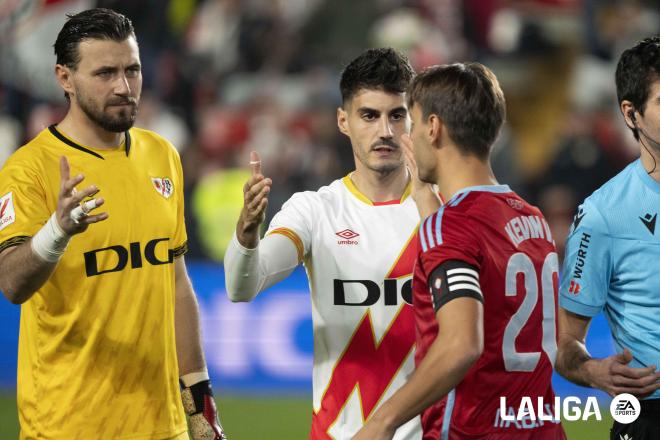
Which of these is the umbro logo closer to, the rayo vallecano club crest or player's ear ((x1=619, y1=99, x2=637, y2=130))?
player's ear ((x1=619, y1=99, x2=637, y2=130))

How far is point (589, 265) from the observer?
4.15m

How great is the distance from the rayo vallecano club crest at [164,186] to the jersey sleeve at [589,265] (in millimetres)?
1713

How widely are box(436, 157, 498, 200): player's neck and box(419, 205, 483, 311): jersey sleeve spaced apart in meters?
0.13

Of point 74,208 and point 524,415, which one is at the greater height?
point 74,208

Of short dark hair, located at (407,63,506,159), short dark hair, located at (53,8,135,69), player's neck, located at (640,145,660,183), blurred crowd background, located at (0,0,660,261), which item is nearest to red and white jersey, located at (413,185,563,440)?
short dark hair, located at (407,63,506,159)

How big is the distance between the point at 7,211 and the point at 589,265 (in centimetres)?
229

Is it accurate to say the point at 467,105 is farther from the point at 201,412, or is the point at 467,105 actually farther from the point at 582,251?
the point at 201,412

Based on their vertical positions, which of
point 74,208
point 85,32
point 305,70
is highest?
point 305,70

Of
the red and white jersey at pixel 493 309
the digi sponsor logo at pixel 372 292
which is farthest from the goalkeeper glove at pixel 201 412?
the red and white jersey at pixel 493 309

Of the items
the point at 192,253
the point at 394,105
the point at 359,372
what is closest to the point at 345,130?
the point at 394,105

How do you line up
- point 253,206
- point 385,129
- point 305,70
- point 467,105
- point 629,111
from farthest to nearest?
1. point 305,70
2. point 385,129
3. point 629,111
4. point 253,206
5. point 467,105

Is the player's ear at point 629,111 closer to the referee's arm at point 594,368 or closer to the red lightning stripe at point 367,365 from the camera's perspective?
the referee's arm at point 594,368

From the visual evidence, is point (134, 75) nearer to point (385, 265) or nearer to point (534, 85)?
point (385, 265)

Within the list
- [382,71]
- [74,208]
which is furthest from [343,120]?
[74,208]
